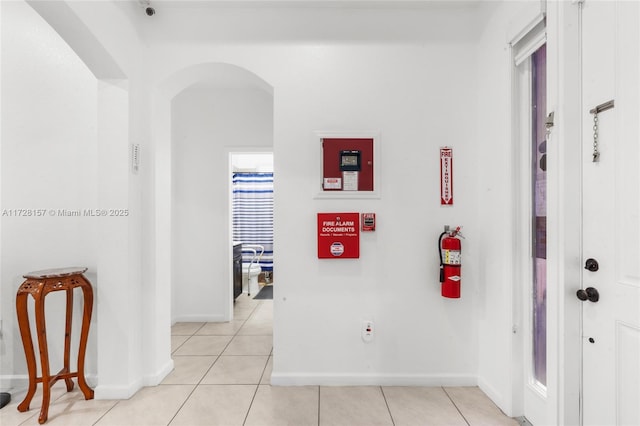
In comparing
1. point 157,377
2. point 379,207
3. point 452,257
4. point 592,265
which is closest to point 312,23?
point 379,207

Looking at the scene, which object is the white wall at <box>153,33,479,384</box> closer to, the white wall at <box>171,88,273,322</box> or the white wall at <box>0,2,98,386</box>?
the white wall at <box>0,2,98,386</box>

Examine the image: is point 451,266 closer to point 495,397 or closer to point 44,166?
point 495,397

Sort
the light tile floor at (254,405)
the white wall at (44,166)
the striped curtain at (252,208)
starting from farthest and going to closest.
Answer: the striped curtain at (252,208) < the white wall at (44,166) < the light tile floor at (254,405)

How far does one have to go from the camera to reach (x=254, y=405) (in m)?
2.07

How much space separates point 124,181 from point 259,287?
3808mm

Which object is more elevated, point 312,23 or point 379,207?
point 312,23

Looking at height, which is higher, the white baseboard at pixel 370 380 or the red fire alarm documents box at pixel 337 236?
the red fire alarm documents box at pixel 337 236

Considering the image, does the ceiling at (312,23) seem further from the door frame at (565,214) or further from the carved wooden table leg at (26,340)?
the carved wooden table leg at (26,340)

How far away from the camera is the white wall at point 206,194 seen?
3.73m

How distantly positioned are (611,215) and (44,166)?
3.47 metres

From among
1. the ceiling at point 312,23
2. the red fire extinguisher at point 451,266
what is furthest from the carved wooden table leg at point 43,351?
the red fire extinguisher at point 451,266

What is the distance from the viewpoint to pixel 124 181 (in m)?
2.22

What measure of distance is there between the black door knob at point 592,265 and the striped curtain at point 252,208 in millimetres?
5363

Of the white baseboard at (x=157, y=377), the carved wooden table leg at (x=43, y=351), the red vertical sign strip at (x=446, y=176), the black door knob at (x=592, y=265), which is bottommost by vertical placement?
the white baseboard at (x=157, y=377)
